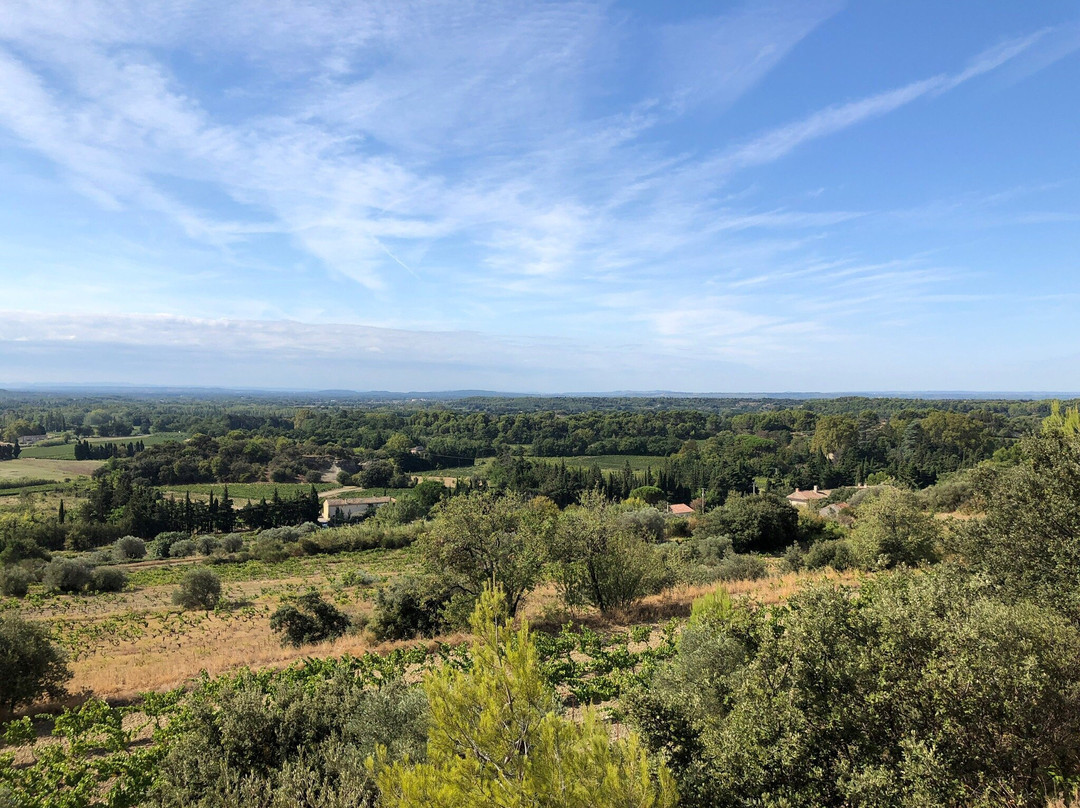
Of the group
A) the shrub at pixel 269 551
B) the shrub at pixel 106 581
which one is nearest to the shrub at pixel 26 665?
the shrub at pixel 106 581

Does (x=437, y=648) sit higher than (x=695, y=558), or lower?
higher

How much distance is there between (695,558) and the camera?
32375 mm

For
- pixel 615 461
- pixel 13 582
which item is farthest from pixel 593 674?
pixel 615 461

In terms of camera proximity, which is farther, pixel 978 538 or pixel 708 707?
pixel 978 538

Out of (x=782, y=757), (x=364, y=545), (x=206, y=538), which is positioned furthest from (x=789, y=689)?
(x=206, y=538)

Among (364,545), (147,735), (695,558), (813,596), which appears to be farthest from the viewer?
(364,545)

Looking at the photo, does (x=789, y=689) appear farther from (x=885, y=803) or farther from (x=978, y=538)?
(x=978, y=538)

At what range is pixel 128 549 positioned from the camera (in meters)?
52.7

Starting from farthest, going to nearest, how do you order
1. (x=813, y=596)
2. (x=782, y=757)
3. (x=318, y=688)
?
(x=318, y=688)
(x=813, y=596)
(x=782, y=757)

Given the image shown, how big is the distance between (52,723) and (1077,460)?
22.8 m

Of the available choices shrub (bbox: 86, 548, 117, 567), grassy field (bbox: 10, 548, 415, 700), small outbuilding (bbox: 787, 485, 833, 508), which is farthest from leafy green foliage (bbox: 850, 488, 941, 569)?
shrub (bbox: 86, 548, 117, 567)

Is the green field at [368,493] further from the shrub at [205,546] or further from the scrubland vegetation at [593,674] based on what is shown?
the scrubland vegetation at [593,674]

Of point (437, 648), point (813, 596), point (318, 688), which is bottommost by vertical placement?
point (437, 648)

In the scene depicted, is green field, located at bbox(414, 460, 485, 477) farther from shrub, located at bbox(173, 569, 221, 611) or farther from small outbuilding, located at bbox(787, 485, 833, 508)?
shrub, located at bbox(173, 569, 221, 611)
